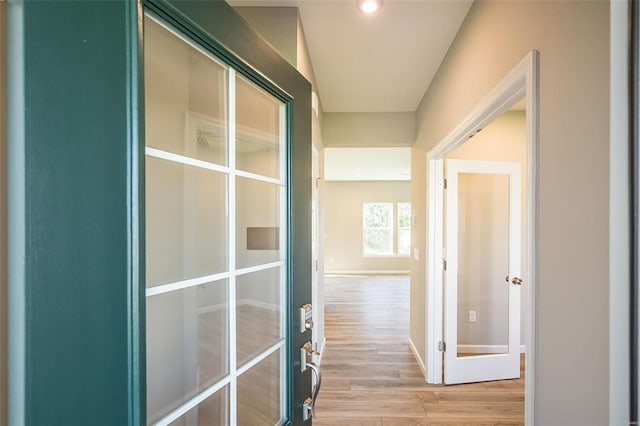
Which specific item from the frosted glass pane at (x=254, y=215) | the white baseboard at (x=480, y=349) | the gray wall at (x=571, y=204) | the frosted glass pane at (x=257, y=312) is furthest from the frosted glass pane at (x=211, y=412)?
the white baseboard at (x=480, y=349)

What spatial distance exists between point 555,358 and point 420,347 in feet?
7.41

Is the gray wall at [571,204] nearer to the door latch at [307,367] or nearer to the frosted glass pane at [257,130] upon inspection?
the door latch at [307,367]

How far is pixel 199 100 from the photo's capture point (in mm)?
907

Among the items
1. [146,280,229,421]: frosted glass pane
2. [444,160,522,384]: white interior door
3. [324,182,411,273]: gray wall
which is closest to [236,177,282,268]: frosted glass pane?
[146,280,229,421]: frosted glass pane

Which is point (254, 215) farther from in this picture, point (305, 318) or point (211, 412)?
point (211, 412)

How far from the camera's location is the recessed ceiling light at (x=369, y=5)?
1.53 meters

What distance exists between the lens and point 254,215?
107 centimetres

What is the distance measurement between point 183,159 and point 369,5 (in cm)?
133

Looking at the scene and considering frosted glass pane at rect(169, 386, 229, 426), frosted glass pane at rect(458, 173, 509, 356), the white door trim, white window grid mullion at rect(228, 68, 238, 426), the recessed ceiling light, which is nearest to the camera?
frosted glass pane at rect(169, 386, 229, 426)

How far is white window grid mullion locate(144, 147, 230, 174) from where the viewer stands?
721mm

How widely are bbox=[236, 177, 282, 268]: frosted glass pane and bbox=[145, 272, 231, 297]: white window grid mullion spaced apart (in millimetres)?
79

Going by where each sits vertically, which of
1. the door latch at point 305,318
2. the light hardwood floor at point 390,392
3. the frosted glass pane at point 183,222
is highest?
the frosted glass pane at point 183,222

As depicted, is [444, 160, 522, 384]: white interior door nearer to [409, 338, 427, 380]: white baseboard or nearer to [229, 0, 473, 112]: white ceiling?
[409, 338, 427, 380]: white baseboard

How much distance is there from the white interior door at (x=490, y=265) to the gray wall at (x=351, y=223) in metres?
5.75
